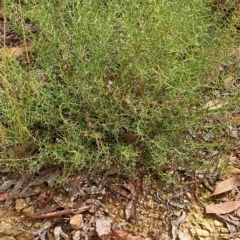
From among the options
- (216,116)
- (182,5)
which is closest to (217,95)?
(216,116)

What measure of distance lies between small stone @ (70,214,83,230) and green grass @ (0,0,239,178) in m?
0.20

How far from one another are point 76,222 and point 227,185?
0.70m

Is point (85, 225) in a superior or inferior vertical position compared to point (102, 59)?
inferior

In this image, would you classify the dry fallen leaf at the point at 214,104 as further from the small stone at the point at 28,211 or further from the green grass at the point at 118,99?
the small stone at the point at 28,211

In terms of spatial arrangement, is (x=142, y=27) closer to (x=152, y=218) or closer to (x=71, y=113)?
(x=71, y=113)

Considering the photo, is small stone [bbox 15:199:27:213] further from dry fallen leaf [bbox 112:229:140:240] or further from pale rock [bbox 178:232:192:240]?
pale rock [bbox 178:232:192:240]

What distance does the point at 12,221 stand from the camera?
184 centimetres

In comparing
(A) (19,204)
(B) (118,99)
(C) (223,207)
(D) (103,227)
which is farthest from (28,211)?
(C) (223,207)

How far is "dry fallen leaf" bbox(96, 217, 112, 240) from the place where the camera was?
1784mm

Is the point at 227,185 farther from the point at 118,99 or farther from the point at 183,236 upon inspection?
the point at 118,99

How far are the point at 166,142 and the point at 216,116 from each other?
304mm

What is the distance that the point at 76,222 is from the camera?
1807 mm

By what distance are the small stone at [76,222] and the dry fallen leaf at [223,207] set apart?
54cm

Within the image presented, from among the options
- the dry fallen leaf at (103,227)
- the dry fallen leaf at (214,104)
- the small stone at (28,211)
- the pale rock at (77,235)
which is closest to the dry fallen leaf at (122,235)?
the dry fallen leaf at (103,227)
